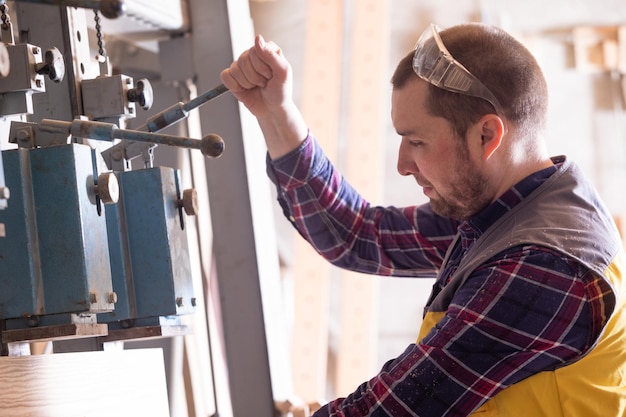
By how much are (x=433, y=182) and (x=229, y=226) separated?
941 mm

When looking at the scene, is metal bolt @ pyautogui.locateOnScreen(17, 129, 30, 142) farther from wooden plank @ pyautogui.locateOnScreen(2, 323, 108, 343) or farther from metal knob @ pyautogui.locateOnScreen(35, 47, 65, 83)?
wooden plank @ pyautogui.locateOnScreen(2, 323, 108, 343)

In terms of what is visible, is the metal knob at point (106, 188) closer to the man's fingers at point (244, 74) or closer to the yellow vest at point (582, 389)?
the man's fingers at point (244, 74)

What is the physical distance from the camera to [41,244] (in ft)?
4.50

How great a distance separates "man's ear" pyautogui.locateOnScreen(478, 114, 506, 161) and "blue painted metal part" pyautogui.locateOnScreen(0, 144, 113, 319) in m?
0.77

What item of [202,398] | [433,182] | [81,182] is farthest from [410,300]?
[81,182]

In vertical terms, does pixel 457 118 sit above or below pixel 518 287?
above

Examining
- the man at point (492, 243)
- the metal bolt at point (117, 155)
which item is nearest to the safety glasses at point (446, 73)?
the man at point (492, 243)

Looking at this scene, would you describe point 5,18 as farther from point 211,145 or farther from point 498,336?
point 498,336

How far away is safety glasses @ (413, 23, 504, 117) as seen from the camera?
170 cm

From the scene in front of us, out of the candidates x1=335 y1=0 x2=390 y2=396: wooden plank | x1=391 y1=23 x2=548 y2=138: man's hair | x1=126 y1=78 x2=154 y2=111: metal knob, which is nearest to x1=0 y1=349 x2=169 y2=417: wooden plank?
x1=126 y1=78 x2=154 y2=111: metal knob

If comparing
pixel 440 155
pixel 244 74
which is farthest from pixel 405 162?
pixel 244 74

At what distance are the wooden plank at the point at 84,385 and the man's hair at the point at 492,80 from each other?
0.73 metres

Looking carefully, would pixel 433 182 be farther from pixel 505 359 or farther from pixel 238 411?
pixel 238 411

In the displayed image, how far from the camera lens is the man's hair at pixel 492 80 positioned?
5.65ft
